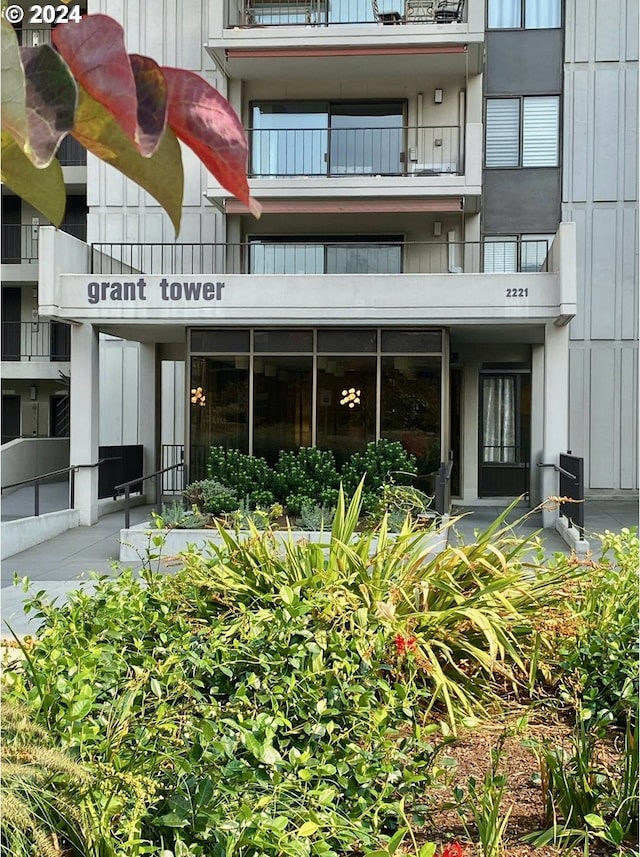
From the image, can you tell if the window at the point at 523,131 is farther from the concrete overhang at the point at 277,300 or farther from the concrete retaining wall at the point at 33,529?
the concrete retaining wall at the point at 33,529

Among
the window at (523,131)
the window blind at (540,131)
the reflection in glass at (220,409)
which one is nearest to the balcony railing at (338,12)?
the window at (523,131)

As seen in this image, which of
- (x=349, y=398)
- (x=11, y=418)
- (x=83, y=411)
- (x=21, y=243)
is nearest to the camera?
(x=83, y=411)

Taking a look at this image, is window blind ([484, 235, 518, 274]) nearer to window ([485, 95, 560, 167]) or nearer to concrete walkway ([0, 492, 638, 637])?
window ([485, 95, 560, 167])

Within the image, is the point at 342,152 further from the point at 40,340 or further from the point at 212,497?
the point at 40,340

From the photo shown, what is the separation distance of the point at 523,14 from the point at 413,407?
10.9m

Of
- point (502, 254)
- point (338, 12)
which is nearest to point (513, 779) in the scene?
point (502, 254)

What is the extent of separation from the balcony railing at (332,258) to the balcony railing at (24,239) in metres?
5.25

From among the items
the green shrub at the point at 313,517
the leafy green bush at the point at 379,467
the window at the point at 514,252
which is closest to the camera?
the green shrub at the point at 313,517

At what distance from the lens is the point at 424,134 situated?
18.3 m

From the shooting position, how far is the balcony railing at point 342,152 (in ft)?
58.7

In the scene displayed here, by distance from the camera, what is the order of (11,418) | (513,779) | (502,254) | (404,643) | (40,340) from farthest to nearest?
(11,418) → (40,340) → (502,254) → (513,779) → (404,643)

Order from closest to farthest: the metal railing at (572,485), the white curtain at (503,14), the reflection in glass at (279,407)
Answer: the metal railing at (572,485), the reflection in glass at (279,407), the white curtain at (503,14)

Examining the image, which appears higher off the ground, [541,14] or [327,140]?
[541,14]

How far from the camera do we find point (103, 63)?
72 centimetres
